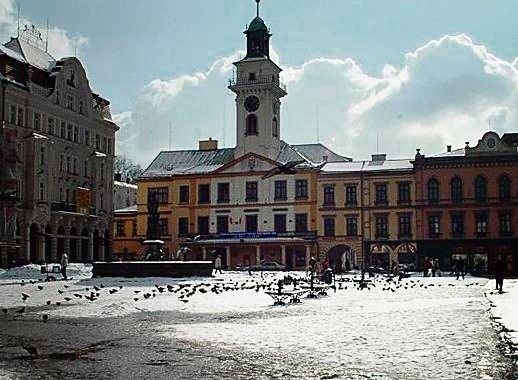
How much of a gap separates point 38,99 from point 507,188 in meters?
43.2

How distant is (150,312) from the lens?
21.9m

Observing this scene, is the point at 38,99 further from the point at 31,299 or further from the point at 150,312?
the point at 150,312

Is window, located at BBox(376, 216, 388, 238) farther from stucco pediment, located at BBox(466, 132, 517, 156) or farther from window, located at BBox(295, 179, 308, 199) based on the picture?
stucco pediment, located at BBox(466, 132, 517, 156)

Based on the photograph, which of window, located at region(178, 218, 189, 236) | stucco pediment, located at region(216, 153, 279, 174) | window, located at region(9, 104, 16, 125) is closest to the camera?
window, located at region(9, 104, 16, 125)

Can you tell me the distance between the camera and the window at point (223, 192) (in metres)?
81.8

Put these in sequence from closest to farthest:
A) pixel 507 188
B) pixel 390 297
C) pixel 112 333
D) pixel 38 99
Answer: pixel 112 333
pixel 390 297
pixel 38 99
pixel 507 188

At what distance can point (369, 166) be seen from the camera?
77750mm

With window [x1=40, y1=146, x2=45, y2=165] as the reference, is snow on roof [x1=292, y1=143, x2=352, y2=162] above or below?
above

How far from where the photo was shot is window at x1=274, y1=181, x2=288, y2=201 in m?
79.9

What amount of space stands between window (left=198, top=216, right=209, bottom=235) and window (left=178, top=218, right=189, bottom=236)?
4.58 feet

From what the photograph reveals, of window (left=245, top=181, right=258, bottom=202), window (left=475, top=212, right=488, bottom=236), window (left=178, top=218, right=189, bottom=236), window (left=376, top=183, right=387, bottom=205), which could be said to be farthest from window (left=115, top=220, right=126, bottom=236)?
window (left=475, top=212, right=488, bottom=236)

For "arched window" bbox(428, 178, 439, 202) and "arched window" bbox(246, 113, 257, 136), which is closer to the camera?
"arched window" bbox(428, 178, 439, 202)

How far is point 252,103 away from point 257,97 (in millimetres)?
952

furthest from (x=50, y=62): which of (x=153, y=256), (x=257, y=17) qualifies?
(x=153, y=256)
